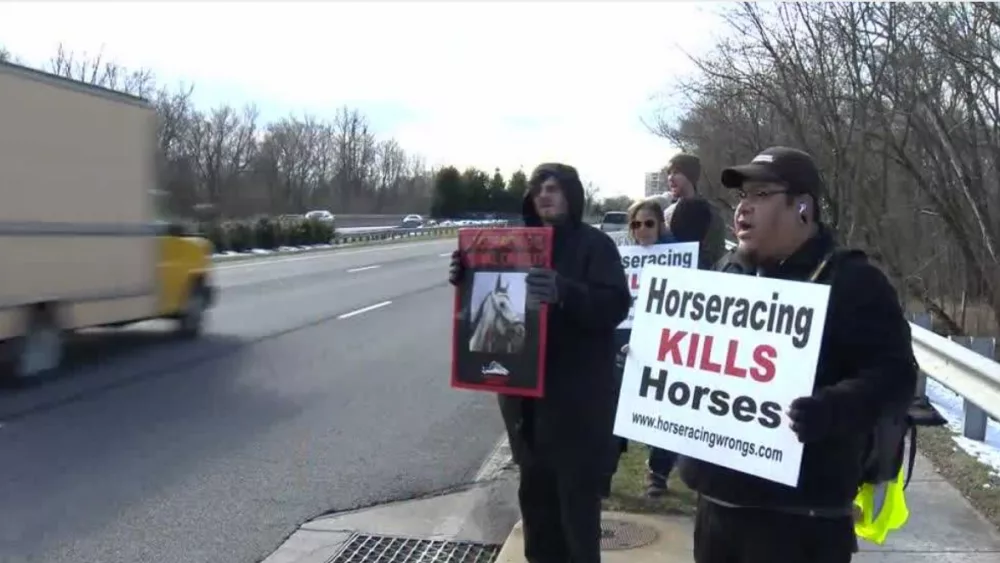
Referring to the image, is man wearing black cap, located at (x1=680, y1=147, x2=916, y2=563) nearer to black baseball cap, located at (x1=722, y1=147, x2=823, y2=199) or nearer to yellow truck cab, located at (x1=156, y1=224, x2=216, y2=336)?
black baseball cap, located at (x1=722, y1=147, x2=823, y2=199)

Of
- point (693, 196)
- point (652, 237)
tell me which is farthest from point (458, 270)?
point (693, 196)

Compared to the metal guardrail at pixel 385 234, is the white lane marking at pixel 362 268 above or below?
above

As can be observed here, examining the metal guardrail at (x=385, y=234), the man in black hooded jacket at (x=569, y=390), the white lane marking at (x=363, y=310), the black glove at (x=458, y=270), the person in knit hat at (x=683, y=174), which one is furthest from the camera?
the metal guardrail at (x=385, y=234)

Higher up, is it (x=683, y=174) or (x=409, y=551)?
(x=683, y=174)

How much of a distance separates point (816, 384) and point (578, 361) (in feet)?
4.77

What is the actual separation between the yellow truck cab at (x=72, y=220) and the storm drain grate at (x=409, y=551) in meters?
5.82

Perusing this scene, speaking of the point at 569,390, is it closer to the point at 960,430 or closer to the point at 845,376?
the point at 845,376

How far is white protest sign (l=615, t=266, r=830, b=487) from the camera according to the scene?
9.45 ft

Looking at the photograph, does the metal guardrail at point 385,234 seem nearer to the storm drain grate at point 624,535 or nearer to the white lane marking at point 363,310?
the white lane marking at point 363,310

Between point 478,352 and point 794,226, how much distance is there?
1819 millimetres

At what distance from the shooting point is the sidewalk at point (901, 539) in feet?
17.4

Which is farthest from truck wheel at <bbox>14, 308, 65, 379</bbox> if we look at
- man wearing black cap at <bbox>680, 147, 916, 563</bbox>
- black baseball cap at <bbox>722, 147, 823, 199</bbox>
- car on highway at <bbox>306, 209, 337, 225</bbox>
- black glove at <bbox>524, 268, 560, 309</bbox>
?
car on highway at <bbox>306, 209, 337, 225</bbox>

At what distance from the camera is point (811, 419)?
8.92 feet

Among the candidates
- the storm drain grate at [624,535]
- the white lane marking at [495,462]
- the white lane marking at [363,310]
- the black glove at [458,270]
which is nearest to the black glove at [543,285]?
the black glove at [458,270]
